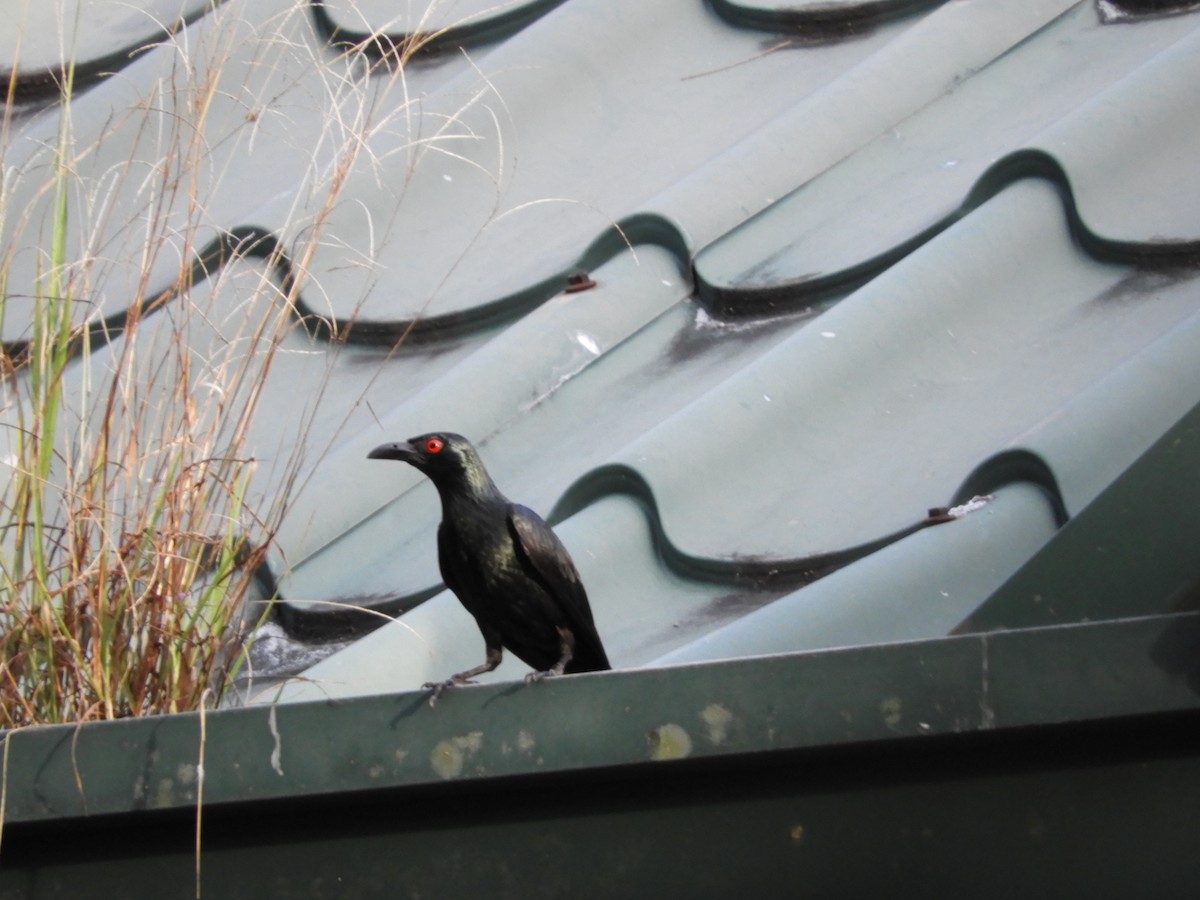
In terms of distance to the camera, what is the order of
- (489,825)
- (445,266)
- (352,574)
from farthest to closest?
(445,266) → (352,574) → (489,825)

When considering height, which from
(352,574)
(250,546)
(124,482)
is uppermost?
(124,482)

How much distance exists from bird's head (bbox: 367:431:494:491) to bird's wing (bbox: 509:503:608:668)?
97mm

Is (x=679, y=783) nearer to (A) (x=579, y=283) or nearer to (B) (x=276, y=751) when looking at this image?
(B) (x=276, y=751)

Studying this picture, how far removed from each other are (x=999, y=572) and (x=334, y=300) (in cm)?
161

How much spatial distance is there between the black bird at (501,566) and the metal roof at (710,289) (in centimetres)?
8

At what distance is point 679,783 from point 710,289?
1.48 m

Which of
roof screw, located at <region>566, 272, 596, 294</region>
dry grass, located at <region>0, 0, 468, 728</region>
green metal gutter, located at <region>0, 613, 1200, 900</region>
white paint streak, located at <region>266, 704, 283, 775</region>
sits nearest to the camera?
green metal gutter, located at <region>0, 613, 1200, 900</region>

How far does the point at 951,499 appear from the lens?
7.47 feet

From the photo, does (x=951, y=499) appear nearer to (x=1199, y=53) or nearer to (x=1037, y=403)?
(x=1037, y=403)

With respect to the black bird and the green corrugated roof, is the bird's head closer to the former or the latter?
the black bird

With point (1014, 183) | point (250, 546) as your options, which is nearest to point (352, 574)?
point (250, 546)

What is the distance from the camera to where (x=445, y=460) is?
2449mm

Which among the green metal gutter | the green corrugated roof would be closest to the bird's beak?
the green corrugated roof

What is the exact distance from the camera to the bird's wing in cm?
232
